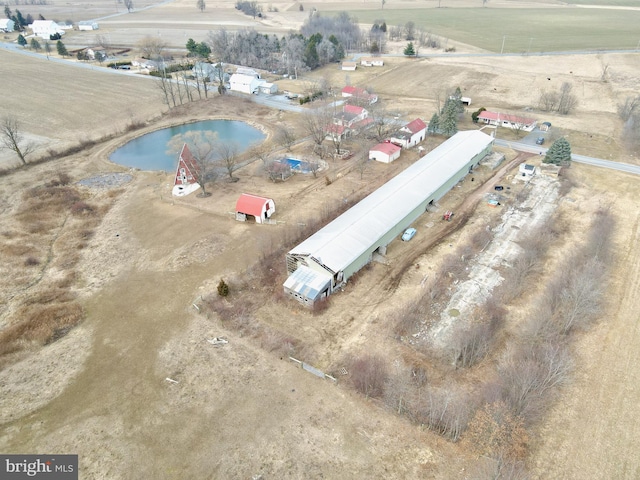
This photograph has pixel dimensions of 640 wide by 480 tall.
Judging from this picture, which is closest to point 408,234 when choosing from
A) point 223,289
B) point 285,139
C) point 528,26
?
point 223,289

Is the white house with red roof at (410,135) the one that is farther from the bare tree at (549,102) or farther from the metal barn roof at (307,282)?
the metal barn roof at (307,282)

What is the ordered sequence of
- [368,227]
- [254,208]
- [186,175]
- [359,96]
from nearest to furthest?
[368,227]
[254,208]
[186,175]
[359,96]

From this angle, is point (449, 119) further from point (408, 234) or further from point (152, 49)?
point (152, 49)

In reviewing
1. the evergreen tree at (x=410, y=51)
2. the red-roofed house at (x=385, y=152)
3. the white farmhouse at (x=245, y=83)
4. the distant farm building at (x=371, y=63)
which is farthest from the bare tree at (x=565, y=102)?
the white farmhouse at (x=245, y=83)

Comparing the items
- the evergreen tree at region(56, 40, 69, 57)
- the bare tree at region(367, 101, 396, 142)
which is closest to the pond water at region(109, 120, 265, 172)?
the bare tree at region(367, 101, 396, 142)

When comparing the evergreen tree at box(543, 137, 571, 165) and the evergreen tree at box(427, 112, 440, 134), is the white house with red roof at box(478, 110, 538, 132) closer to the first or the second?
the evergreen tree at box(427, 112, 440, 134)

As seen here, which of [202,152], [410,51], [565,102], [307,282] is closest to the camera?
[307,282]
